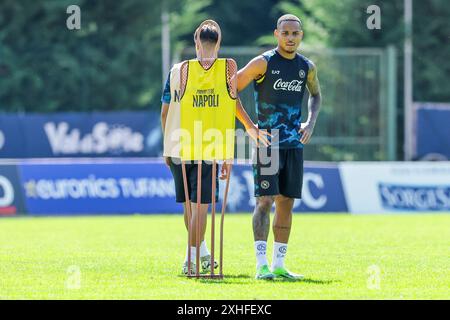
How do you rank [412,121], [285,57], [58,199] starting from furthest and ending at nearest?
[412,121]
[58,199]
[285,57]

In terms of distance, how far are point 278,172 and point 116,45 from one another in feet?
95.4

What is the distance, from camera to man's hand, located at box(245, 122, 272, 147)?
38.0 feet

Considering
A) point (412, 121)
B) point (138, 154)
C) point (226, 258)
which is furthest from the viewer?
point (412, 121)

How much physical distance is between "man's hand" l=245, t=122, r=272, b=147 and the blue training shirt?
12 cm

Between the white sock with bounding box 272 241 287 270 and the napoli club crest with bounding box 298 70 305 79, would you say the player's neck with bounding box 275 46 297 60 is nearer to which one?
the napoli club crest with bounding box 298 70 305 79

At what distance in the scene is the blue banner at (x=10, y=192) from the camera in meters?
24.8

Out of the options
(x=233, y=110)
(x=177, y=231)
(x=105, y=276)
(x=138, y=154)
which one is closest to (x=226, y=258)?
(x=105, y=276)

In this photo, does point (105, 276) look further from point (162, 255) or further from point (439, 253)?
point (439, 253)

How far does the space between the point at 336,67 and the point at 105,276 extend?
70.1 ft

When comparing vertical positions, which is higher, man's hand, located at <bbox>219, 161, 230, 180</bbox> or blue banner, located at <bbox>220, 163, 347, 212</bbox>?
man's hand, located at <bbox>219, 161, 230, 180</bbox>

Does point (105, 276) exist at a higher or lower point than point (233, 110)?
lower

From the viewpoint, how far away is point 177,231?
1956cm

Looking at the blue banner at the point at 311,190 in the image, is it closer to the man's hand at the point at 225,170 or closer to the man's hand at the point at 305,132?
the man's hand at the point at 305,132

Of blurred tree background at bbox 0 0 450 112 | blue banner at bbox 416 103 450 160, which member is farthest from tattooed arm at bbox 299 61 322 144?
blurred tree background at bbox 0 0 450 112
